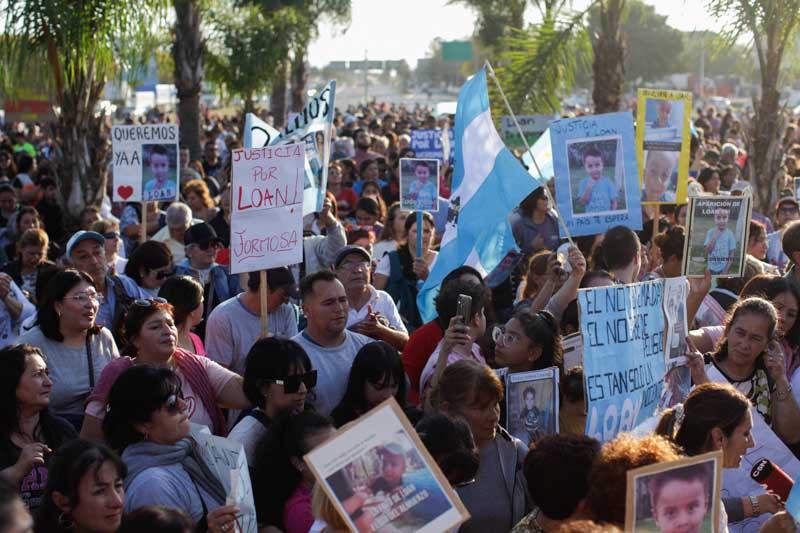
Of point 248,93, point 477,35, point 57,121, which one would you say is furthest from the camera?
point 477,35

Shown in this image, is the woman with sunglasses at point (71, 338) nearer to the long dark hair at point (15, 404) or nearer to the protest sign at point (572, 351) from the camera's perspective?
the long dark hair at point (15, 404)

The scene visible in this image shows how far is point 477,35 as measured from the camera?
35719mm

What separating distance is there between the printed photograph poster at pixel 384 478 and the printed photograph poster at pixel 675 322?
98.4 inches

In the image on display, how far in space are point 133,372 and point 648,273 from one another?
5000mm

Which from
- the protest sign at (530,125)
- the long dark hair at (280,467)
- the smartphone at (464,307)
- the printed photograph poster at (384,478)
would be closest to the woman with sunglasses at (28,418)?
the long dark hair at (280,467)

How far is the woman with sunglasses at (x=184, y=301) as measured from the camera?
6016 millimetres

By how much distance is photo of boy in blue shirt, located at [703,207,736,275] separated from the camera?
7.24 meters

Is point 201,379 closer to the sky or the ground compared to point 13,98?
closer to the ground

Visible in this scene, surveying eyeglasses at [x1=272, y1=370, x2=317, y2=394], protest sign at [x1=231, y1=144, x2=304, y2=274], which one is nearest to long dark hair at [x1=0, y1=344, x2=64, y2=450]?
eyeglasses at [x1=272, y1=370, x2=317, y2=394]

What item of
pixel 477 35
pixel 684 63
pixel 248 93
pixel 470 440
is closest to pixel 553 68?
pixel 470 440

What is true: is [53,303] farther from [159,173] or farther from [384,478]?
[159,173]

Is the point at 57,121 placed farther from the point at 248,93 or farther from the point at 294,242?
the point at 248,93

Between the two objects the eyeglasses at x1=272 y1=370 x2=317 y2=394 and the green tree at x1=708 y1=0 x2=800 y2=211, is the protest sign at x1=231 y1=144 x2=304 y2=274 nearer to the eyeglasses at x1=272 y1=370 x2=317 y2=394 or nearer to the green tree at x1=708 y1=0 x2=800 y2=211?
the eyeglasses at x1=272 y1=370 x2=317 y2=394

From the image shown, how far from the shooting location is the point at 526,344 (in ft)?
18.9
